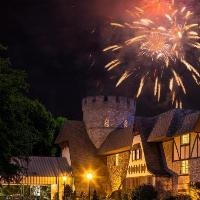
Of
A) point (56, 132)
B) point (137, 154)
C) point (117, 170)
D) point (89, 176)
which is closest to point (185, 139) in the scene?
point (137, 154)

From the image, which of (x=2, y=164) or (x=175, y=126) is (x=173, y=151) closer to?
(x=175, y=126)

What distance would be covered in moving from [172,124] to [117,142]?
10.8 metres

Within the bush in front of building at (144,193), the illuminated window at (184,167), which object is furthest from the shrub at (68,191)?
the illuminated window at (184,167)

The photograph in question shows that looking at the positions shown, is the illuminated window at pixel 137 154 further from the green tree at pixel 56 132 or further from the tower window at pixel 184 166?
the green tree at pixel 56 132

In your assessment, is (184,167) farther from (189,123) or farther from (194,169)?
(189,123)

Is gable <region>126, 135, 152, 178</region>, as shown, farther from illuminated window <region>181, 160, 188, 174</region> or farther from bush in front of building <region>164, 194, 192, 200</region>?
bush in front of building <region>164, 194, 192, 200</region>

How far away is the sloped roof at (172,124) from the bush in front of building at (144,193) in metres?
4.01

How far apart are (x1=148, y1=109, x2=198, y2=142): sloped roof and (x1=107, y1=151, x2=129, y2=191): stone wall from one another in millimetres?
6531

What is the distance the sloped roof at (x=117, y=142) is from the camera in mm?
48094

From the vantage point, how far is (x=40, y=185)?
54375mm

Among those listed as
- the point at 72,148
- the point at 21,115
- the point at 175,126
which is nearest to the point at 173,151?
the point at 175,126

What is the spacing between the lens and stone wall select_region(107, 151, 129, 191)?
48.8 metres

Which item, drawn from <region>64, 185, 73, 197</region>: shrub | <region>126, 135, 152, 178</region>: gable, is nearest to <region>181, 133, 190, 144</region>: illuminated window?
<region>126, 135, 152, 178</region>: gable

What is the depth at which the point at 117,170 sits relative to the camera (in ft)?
166
